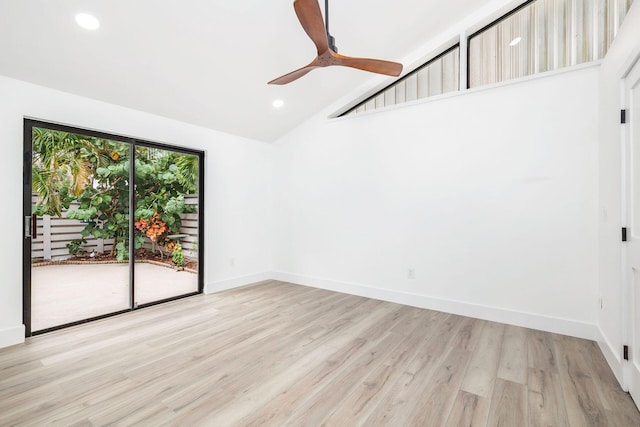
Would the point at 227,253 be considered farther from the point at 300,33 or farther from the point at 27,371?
the point at 300,33

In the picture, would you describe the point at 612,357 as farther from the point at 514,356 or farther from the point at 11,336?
the point at 11,336

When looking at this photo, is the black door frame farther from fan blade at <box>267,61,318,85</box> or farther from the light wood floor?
fan blade at <box>267,61,318,85</box>

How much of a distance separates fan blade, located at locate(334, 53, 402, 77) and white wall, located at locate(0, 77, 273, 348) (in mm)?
2460

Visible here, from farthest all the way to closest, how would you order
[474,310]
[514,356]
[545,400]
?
[474,310] → [514,356] → [545,400]

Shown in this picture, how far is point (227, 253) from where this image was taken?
14.7ft

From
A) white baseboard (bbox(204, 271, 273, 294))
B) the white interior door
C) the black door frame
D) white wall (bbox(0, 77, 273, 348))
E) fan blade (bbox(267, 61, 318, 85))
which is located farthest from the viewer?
white baseboard (bbox(204, 271, 273, 294))

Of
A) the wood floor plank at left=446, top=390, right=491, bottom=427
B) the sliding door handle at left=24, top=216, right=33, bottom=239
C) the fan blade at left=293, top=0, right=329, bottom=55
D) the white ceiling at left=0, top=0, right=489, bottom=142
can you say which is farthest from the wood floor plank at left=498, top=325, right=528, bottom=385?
the sliding door handle at left=24, top=216, right=33, bottom=239

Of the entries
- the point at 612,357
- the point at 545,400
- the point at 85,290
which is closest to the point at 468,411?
the point at 545,400

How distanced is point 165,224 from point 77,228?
0.97 metres

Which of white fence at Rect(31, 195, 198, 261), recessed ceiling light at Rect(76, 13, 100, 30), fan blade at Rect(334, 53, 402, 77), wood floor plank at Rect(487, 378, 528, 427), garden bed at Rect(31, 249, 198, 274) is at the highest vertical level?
recessed ceiling light at Rect(76, 13, 100, 30)

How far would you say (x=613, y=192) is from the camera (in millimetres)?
2252

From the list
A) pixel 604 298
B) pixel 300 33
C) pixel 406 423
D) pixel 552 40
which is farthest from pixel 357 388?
pixel 552 40

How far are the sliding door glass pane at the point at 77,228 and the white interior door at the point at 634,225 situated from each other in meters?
4.45

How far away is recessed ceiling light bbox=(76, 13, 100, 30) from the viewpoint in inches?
87.9
